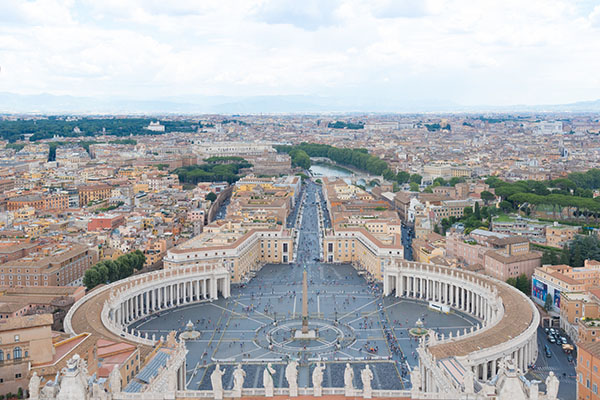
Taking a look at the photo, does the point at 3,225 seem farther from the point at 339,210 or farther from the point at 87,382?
the point at 87,382

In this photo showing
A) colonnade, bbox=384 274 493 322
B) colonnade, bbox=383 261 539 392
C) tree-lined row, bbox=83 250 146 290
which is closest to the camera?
colonnade, bbox=383 261 539 392

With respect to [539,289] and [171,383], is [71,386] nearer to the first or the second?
[171,383]

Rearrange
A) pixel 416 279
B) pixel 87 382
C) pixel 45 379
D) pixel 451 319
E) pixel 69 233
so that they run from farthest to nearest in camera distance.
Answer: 1. pixel 69 233
2. pixel 416 279
3. pixel 451 319
4. pixel 45 379
5. pixel 87 382

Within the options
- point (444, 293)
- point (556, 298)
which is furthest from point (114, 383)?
point (556, 298)

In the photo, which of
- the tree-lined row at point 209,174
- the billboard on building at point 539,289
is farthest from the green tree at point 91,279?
the tree-lined row at point 209,174

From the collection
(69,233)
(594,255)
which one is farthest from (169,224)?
(594,255)

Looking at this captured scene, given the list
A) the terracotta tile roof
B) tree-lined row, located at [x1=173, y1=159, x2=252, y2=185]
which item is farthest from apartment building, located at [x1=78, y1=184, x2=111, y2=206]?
the terracotta tile roof

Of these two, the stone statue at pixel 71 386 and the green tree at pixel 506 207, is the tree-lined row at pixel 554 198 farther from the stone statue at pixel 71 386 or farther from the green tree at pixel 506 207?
the stone statue at pixel 71 386

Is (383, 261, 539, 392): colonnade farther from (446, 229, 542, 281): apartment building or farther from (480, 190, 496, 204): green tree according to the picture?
(480, 190, 496, 204): green tree
